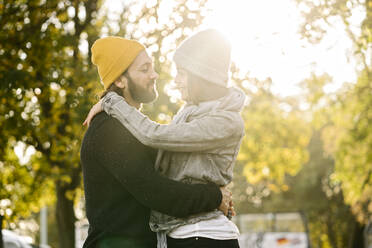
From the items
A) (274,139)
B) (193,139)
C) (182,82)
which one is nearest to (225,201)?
(193,139)

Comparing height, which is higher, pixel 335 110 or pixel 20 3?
pixel 20 3

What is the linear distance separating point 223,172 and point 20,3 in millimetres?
6597

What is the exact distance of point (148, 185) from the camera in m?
3.18

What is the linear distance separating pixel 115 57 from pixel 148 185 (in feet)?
2.81

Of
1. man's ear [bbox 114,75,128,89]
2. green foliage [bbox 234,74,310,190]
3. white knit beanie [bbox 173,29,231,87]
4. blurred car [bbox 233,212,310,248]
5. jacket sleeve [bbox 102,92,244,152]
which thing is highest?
white knit beanie [bbox 173,29,231,87]

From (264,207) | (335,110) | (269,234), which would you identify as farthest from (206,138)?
(264,207)

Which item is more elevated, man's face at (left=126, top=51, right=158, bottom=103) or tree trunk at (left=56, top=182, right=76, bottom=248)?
man's face at (left=126, top=51, right=158, bottom=103)

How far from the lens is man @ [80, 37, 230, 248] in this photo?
3.17 m

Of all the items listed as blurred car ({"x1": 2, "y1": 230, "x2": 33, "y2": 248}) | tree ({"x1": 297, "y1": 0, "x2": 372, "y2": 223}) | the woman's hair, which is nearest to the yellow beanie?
the woman's hair

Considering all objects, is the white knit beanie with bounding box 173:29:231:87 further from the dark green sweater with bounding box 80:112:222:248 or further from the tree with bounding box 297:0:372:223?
the tree with bounding box 297:0:372:223

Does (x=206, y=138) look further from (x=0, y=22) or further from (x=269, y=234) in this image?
A: (x=269, y=234)

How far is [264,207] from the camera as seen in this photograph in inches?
1780

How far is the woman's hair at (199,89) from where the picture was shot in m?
3.37

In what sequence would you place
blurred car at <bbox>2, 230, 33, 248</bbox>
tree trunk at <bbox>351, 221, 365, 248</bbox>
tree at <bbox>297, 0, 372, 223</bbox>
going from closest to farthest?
blurred car at <bbox>2, 230, 33, 248</bbox>
tree at <bbox>297, 0, 372, 223</bbox>
tree trunk at <bbox>351, 221, 365, 248</bbox>
